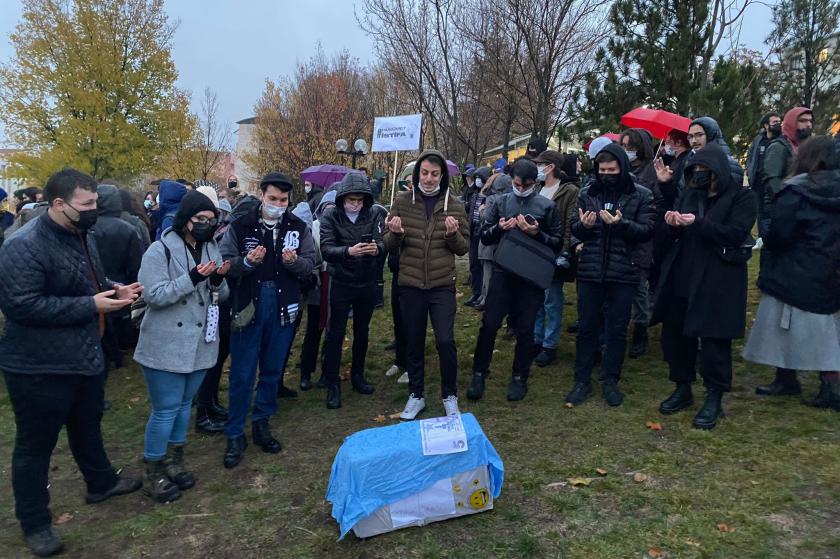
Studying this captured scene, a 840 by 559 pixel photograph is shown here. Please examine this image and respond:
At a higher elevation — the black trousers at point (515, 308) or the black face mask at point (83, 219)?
the black face mask at point (83, 219)

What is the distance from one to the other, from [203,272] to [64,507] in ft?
6.13

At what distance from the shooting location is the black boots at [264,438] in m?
4.52

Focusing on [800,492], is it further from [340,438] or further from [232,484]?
[232,484]

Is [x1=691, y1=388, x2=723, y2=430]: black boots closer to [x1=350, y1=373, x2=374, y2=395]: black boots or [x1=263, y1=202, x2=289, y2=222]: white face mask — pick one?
[x1=350, y1=373, x2=374, y2=395]: black boots

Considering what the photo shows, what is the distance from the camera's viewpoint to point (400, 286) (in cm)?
501

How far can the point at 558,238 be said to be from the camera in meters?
5.23

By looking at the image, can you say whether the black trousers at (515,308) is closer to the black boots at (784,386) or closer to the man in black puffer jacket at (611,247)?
the man in black puffer jacket at (611,247)

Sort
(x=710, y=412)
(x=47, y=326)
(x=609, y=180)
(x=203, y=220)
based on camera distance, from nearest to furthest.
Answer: (x=47, y=326) → (x=203, y=220) → (x=710, y=412) → (x=609, y=180)

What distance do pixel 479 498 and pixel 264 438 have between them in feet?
6.42

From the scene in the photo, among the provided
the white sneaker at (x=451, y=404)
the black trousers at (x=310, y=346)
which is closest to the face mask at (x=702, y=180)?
the white sneaker at (x=451, y=404)

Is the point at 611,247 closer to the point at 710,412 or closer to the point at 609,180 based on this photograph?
the point at 609,180

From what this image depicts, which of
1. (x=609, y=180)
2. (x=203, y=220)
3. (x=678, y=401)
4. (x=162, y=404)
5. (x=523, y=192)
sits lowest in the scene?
(x=162, y=404)

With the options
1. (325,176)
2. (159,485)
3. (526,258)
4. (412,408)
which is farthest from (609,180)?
(325,176)

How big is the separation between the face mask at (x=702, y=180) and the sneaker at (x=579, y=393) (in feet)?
6.36
